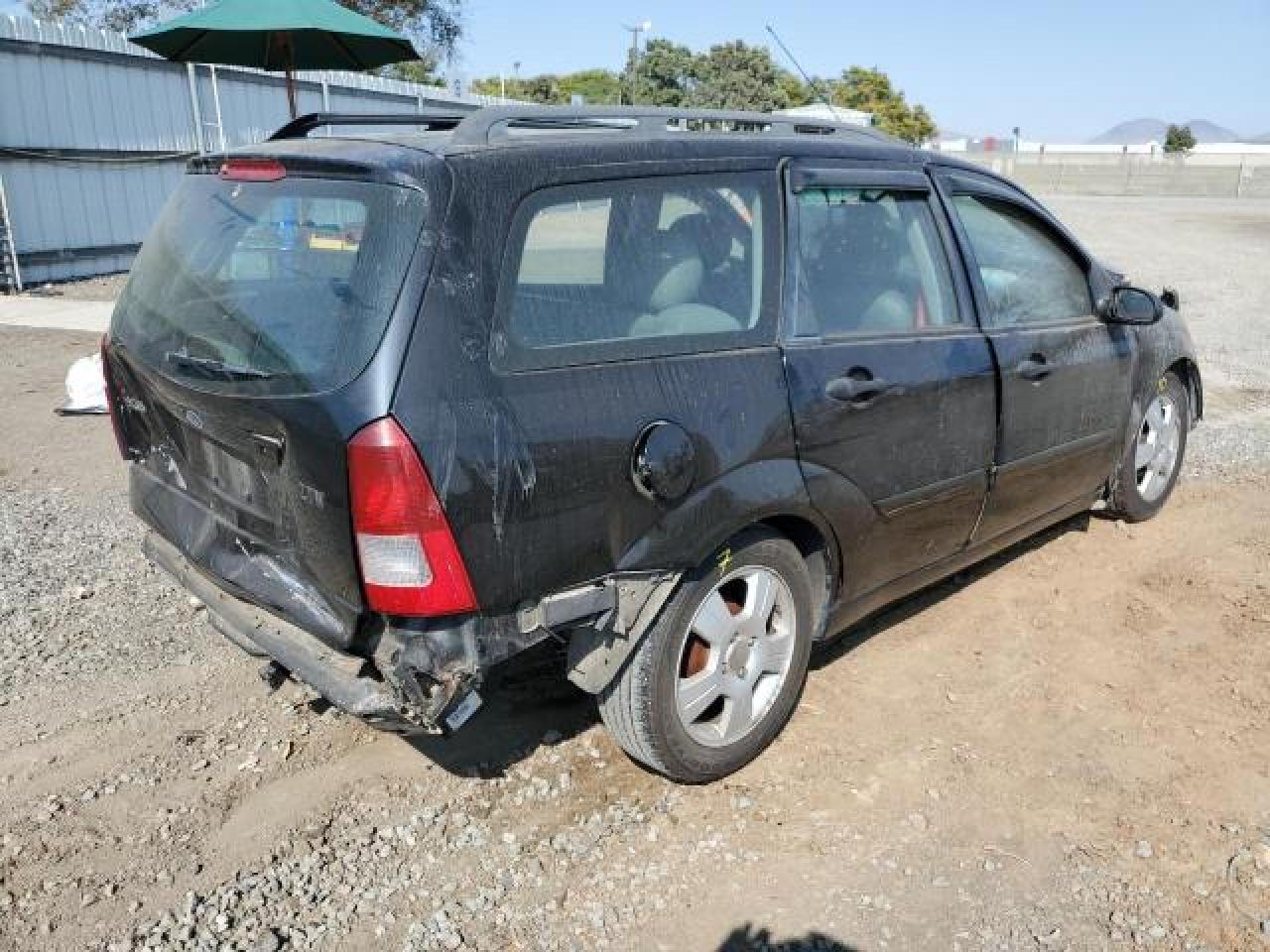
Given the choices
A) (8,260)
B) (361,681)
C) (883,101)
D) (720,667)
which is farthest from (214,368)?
(883,101)

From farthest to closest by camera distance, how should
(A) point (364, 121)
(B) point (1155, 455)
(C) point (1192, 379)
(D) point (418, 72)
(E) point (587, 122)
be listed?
(D) point (418, 72)
(C) point (1192, 379)
(B) point (1155, 455)
(A) point (364, 121)
(E) point (587, 122)

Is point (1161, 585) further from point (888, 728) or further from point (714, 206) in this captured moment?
point (714, 206)

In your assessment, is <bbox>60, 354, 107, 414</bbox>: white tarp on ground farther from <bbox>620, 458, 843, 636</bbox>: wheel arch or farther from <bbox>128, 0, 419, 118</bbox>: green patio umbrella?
<bbox>620, 458, 843, 636</bbox>: wheel arch

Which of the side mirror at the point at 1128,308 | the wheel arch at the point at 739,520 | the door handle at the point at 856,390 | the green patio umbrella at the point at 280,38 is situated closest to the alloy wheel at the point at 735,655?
the wheel arch at the point at 739,520

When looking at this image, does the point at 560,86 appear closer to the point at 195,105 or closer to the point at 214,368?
the point at 195,105

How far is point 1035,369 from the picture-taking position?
392cm

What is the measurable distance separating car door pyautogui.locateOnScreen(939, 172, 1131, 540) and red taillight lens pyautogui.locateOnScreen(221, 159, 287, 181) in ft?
7.53

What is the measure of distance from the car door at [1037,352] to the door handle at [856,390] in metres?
0.74

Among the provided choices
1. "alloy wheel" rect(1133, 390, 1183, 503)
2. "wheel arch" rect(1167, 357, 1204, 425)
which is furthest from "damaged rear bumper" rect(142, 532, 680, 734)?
"wheel arch" rect(1167, 357, 1204, 425)

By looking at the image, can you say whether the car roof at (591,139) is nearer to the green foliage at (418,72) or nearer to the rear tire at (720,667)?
the rear tire at (720,667)

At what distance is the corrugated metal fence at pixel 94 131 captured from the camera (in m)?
11.8

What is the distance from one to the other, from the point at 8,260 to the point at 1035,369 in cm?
1166

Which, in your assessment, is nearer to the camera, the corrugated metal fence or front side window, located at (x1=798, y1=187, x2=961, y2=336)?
front side window, located at (x1=798, y1=187, x2=961, y2=336)

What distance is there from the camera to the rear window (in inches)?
95.9
